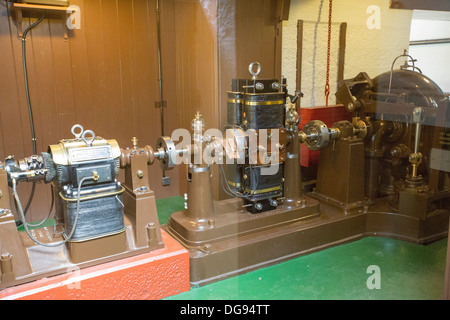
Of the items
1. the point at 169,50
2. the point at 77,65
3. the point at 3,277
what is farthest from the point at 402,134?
the point at 3,277

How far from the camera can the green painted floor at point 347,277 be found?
258 cm

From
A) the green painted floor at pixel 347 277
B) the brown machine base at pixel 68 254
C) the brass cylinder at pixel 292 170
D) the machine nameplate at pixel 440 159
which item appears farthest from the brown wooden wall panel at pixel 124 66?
the machine nameplate at pixel 440 159

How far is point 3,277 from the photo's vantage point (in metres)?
2.11

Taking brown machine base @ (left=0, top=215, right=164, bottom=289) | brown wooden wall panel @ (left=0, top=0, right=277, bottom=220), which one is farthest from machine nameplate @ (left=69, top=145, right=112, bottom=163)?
brown wooden wall panel @ (left=0, top=0, right=277, bottom=220)

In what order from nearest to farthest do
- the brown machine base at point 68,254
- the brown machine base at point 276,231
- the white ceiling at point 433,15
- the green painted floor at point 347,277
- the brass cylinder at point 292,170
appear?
the brown machine base at point 68,254, the white ceiling at point 433,15, the green painted floor at point 347,277, the brown machine base at point 276,231, the brass cylinder at point 292,170

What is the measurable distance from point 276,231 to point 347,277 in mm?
594

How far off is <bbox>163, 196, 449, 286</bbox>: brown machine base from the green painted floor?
0.23 feet

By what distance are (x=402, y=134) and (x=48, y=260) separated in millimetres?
3047

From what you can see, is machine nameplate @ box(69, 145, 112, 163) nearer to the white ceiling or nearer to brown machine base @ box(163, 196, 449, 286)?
brown machine base @ box(163, 196, 449, 286)

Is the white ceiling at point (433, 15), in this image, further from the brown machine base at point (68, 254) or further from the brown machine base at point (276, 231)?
the brown machine base at point (68, 254)

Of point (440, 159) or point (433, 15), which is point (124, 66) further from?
point (440, 159)

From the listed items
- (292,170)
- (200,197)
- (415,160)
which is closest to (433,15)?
(415,160)

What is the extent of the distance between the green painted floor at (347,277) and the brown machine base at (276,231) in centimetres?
7

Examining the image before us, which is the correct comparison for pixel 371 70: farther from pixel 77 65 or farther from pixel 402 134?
pixel 77 65
